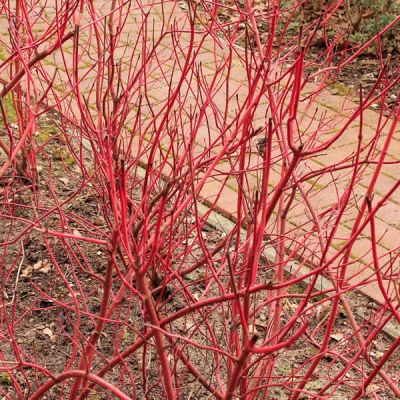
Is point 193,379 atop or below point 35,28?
below

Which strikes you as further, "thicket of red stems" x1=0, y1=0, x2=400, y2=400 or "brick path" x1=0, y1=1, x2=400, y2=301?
"brick path" x1=0, y1=1, x2=400, y2=301

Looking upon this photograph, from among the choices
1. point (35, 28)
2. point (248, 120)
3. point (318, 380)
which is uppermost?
point (248, 120)

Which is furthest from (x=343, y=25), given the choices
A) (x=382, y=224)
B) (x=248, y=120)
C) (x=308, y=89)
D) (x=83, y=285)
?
(x=248, y=120)

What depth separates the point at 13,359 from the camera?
3.21m

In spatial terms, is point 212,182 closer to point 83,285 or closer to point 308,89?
point 83,285

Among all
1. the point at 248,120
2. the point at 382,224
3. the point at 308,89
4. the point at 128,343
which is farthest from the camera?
the point at 308,89

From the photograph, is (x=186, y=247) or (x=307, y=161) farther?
(x=307, y=161)

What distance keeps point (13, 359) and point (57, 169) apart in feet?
5.65

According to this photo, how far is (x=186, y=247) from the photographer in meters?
2.59

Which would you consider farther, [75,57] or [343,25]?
→ [343,25]

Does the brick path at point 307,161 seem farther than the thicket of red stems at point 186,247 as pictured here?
Yes

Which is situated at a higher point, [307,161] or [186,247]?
[186,247]

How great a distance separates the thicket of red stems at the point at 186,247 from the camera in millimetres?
1879

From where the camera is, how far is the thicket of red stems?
1879 mm
